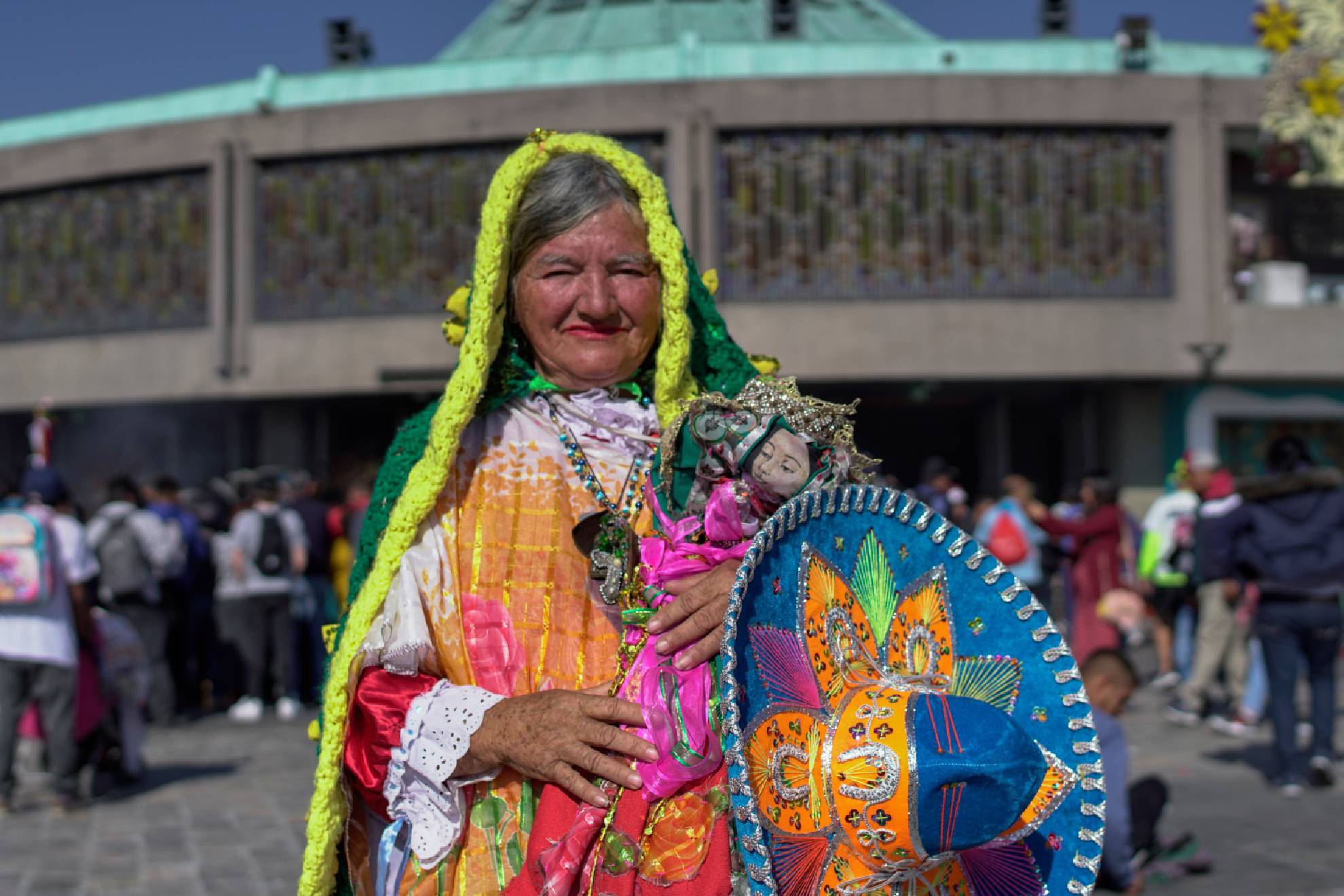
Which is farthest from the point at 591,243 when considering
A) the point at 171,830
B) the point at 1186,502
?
the point at 1186,502

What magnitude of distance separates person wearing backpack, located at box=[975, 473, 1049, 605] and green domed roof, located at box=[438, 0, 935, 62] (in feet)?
51.2

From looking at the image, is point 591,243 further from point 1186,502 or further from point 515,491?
point 1186,502

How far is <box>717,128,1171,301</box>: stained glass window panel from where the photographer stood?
1867 centimetres

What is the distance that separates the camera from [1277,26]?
61.0 feet

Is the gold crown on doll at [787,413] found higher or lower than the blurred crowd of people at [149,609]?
higher

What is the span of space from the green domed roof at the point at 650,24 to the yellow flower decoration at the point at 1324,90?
28.4 ft

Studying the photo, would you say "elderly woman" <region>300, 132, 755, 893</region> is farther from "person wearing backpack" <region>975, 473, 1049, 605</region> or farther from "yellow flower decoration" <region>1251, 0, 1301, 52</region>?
"yellow flower decoration" <region>1251, 0, 1301, 52</region>

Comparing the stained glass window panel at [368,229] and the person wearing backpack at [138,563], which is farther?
the stained glass window panel at [368,229]

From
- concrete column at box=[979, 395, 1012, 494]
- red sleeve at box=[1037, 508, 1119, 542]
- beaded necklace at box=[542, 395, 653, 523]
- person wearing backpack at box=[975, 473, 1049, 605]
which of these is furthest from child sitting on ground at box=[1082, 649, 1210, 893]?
concrete column at box=[979, 395, 1012, 494]

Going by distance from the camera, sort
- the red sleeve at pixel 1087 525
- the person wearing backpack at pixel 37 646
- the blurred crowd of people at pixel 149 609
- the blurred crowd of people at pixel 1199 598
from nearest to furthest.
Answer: the blurred crowd of people at pixel 1199 598 → the person wearing backpack at pixel 37 646 → the blurred crowd of people at pixel 149 609 → the red sleeve at pixel 1087 525

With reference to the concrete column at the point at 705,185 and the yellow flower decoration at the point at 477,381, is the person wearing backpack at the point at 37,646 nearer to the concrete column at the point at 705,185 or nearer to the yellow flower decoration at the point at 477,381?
the yellow flower decoration at the point at 477,381

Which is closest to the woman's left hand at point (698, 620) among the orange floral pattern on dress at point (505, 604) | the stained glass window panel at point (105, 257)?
the orange floral pattern on dress at point (505, 604)

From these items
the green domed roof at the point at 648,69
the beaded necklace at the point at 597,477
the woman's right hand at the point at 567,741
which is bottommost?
the woman's right hand at the point at 567,741

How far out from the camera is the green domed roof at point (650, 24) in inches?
990
